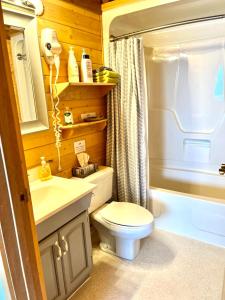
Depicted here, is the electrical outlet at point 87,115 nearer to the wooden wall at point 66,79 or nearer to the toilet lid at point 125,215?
the wooden wall at point 66,79

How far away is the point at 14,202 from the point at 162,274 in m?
1.52

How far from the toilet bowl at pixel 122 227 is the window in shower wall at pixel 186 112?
1.06m

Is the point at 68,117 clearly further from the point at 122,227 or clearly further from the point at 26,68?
the point at 122,227

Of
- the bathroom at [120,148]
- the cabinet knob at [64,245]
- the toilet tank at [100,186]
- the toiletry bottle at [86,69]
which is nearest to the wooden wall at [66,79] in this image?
the bathroom at [120,148]

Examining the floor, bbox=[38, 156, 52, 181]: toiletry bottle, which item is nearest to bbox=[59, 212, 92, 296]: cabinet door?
the floor

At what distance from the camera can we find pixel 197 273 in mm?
1792

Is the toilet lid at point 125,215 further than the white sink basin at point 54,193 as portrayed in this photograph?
Yes

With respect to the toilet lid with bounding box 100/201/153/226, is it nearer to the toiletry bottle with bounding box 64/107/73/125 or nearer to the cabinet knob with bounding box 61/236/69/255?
the cabinet knob with bounding box 61/236/69/255

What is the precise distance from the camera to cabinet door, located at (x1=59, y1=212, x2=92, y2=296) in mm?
1459

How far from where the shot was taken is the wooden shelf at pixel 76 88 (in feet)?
5.71

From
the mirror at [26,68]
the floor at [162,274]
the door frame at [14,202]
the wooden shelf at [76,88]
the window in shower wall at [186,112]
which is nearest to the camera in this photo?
the door frame at [14,202]

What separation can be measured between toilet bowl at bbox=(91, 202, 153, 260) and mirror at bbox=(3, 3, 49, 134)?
89 cm

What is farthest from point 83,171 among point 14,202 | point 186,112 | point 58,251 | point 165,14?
point 165,14

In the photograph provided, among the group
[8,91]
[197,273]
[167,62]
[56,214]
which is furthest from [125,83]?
[197,273]
